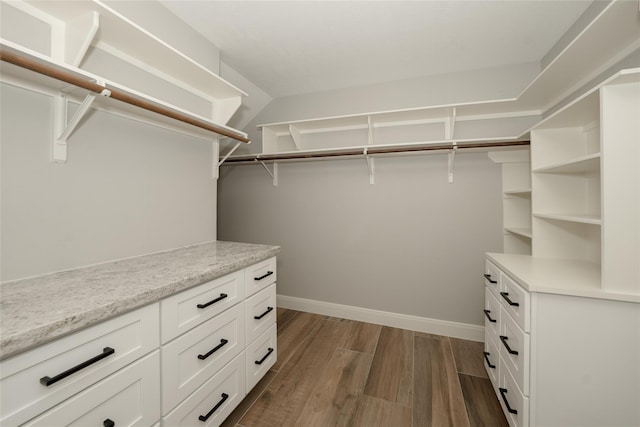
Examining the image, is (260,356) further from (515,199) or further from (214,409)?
(515,199)

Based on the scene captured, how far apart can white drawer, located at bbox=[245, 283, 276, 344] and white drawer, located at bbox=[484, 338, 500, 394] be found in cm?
145

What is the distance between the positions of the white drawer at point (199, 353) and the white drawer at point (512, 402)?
1454mm

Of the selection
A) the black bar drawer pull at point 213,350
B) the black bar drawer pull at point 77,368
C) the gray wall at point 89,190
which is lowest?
the black bar drawer pull at point 213,350

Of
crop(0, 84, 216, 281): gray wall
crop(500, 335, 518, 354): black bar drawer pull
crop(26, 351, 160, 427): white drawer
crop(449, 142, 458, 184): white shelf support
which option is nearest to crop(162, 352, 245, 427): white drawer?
crop(26, 351, 160, 427): white drawer

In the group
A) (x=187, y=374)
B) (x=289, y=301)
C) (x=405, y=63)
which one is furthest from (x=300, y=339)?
(x=405, y=63)

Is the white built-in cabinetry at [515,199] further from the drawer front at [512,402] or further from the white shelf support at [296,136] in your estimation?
the white shelf support at [296,136]

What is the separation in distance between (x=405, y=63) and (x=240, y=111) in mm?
1790

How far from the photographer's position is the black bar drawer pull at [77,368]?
703mm

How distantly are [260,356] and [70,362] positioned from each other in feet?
3.64

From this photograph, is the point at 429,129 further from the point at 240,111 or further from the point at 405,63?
the point at 240,111

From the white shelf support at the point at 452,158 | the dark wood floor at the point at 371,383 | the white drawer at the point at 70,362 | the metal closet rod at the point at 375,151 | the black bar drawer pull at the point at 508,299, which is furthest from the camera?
the white shelf support at the point at 452,158

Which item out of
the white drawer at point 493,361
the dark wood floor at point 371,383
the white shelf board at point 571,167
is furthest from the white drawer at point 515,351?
the white shelf board at point 571,167

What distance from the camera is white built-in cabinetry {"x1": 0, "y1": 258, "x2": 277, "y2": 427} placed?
0.71 meters

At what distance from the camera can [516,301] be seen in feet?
4.36
